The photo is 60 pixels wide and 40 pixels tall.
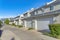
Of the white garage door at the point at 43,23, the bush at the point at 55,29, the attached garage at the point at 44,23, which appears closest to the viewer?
the bush at the point at 55,29

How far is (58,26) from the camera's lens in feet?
49.2

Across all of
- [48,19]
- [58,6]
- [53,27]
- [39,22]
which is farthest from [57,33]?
[39,22]

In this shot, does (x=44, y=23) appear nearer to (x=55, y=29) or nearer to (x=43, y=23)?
(x=43, y=23)

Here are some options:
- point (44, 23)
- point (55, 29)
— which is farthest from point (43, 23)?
point (55, 29)

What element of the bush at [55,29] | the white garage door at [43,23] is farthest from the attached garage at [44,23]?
the bush at [55,29]

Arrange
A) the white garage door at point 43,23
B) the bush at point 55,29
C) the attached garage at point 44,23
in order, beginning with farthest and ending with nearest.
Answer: the white garage door at point 43,23 → the attached garage at point 44,23 → the bush at point 55,29

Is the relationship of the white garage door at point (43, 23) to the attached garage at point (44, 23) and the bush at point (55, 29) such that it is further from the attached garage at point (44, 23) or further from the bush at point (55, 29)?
the bush at point (55, 29)

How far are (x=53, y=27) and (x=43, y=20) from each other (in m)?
7.21

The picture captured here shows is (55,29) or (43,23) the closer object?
(55,29)

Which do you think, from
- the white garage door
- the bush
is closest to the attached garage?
the white garage door

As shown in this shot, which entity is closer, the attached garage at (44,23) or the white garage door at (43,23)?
the attached garage at (44,23)

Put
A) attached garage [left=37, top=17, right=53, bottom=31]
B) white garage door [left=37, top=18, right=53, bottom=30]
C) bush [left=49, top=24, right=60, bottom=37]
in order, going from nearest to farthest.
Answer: bush [left=49, top=24, right=60, bottom=37], attached garage [left=37, top=17, right=53, bottom=31], white garage door [left=37, top=18, right=53, bottom=30]

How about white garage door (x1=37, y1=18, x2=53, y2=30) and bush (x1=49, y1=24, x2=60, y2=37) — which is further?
white garage door (x1=37, y1=18, x2=53, y2=30)

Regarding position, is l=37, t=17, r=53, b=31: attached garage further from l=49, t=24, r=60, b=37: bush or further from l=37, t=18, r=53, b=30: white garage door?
l=49, t=24, r=60, b=37: bush
